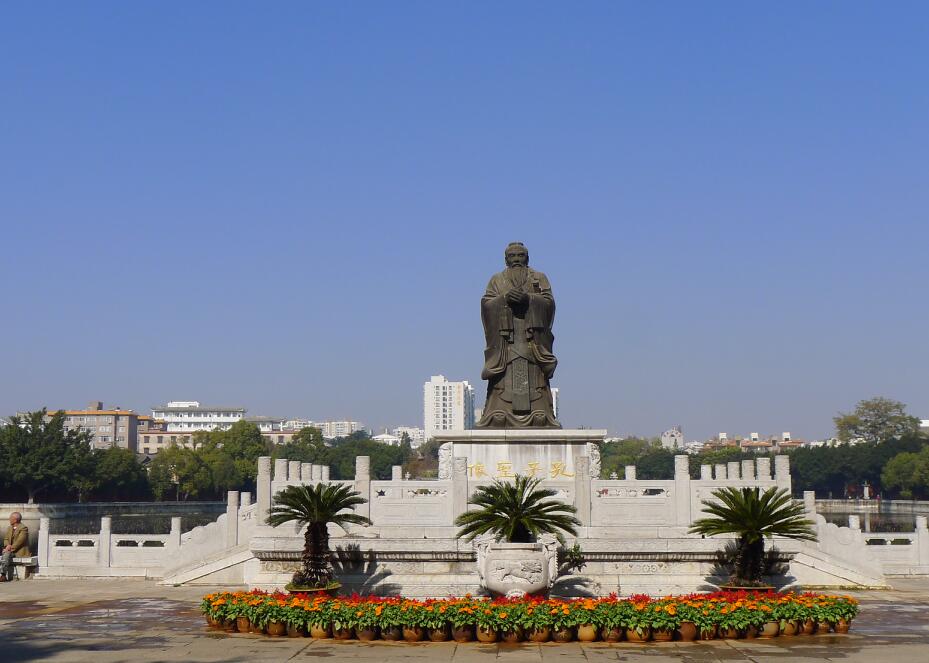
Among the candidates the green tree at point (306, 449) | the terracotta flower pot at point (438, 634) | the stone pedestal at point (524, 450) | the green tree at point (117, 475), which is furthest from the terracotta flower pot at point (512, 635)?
the green tree at point (306, 449)

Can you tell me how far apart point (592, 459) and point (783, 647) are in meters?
7.98

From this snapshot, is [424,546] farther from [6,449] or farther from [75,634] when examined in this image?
[6,449]

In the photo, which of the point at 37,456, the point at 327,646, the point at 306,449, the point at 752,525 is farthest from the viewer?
the point at 306,449

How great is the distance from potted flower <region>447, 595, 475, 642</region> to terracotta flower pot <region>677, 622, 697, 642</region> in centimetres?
266

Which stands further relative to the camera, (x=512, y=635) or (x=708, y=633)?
(x=708, y=633)

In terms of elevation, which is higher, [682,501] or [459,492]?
[459,492]

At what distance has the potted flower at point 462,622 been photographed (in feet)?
43.3

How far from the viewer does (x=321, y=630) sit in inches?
535

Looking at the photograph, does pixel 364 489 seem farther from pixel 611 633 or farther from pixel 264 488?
pixel 611 633

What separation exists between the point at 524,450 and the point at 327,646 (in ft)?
28.0

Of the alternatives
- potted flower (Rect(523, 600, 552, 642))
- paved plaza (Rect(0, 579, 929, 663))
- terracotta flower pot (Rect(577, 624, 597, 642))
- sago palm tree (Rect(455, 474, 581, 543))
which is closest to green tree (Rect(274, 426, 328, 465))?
paved plaza (Rect(0, 579, 929, 663))

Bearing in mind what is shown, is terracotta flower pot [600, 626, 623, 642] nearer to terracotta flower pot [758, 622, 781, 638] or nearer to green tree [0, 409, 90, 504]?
terracotta flower pot [758, 622, 781, 638]

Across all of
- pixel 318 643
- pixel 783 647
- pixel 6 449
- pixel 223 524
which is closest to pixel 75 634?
pixel 318 643

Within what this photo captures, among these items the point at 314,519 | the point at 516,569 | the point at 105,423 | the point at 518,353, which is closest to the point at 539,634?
the point at 516,569
